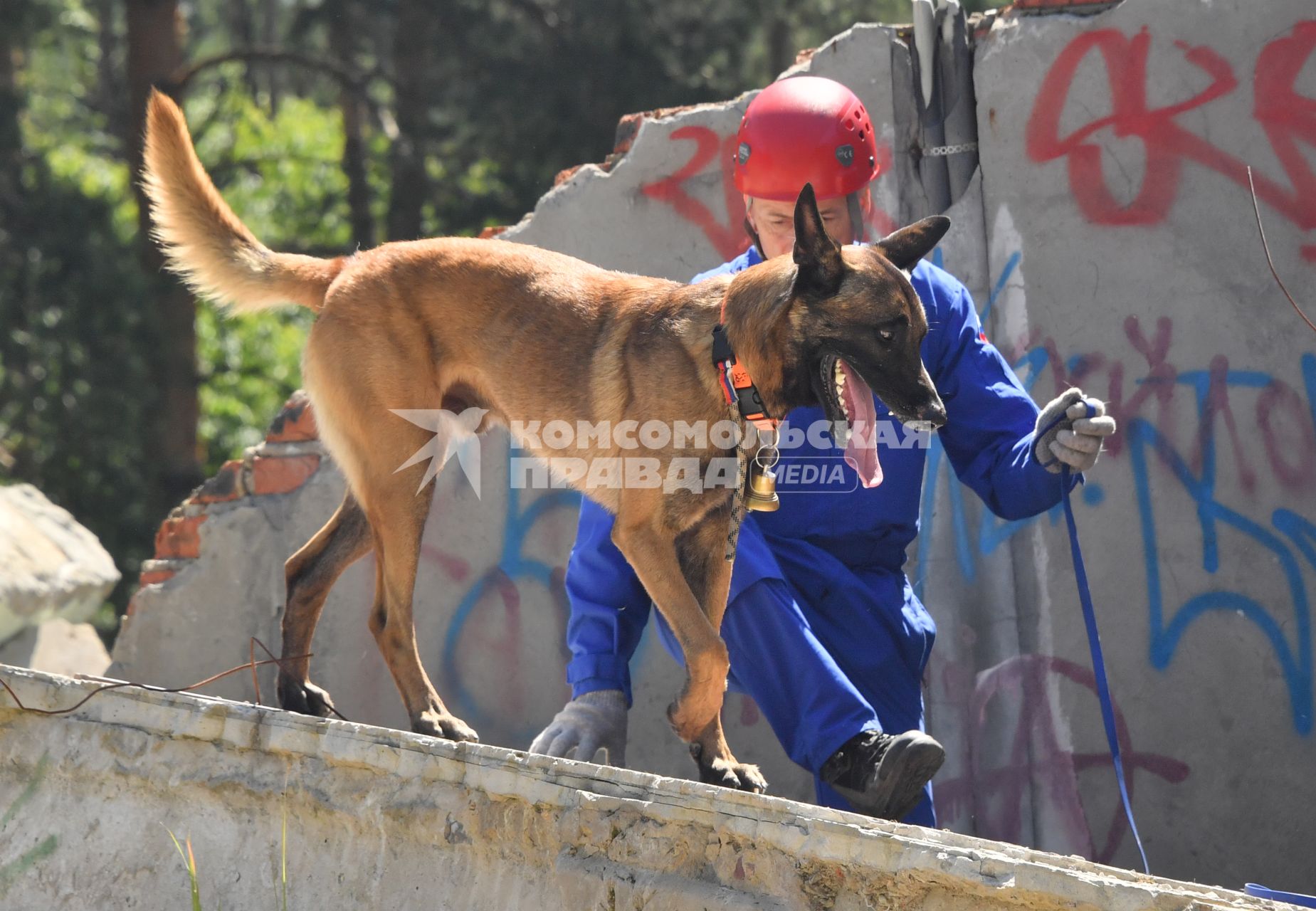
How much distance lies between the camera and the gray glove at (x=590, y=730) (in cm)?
349

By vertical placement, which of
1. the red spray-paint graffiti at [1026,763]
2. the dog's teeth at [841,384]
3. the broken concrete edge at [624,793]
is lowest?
the red spray-paint graffiti at [1026,763]

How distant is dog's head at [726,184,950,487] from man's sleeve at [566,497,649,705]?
86 cm

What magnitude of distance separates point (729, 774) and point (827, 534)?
74 cm

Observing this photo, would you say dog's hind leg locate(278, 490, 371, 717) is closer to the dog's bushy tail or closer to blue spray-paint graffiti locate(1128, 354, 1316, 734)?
the dog's bushy tail

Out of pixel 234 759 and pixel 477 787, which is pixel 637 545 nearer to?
pixel 477 787

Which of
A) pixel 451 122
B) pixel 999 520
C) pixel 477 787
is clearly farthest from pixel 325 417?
pixel 451 122

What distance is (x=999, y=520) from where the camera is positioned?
4742 millimetres

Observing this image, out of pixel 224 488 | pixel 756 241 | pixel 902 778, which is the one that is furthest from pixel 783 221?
pixel 224 488

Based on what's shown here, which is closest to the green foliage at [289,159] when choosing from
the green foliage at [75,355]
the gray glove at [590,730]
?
the green foliage at [75,355]

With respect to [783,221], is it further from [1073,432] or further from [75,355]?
[75,355]

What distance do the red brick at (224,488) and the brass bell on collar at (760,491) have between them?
2573mm

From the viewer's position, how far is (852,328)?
3.07m

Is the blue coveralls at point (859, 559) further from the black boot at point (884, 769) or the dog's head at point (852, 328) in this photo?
the dog's head at point (852, 328)

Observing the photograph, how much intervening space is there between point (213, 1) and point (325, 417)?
80.1ft
